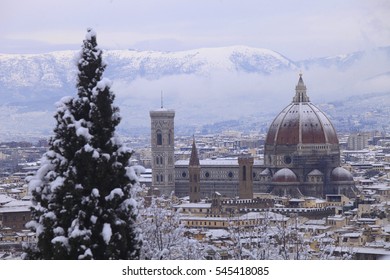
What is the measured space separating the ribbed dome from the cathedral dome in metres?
1.03

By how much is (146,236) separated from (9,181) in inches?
621

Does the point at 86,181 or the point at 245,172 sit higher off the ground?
the point at 86,181

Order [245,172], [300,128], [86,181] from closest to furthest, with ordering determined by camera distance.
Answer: [86,181], [245,172], [300,128]

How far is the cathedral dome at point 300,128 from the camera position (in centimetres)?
3547

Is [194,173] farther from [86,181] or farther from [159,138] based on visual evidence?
[86,181]

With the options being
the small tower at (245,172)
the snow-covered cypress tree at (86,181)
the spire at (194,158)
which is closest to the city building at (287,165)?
the small tower at (245,172)

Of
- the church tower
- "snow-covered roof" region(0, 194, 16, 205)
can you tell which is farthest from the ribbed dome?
"snow-covered roof" region(0, 194, 16, 205)

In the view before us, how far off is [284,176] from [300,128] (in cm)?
199

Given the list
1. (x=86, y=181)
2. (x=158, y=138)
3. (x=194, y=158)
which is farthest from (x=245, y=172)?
(x=86, y=181)

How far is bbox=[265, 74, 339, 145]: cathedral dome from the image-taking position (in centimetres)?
3547

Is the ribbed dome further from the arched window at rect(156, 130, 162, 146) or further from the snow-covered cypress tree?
the snow-covered cypress tree

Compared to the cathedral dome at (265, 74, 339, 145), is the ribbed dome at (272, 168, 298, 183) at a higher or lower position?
lower

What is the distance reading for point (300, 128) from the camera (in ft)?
120
